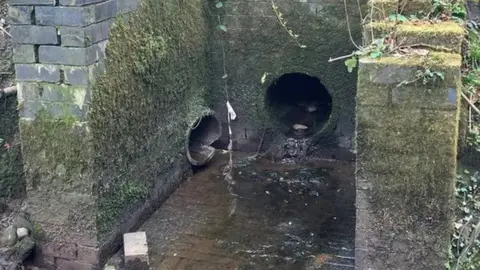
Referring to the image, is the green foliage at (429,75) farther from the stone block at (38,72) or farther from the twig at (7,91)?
the twig at (7,91)

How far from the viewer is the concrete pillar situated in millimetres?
3713

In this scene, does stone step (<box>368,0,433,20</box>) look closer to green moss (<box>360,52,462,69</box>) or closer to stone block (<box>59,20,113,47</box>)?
green moss (<box>360,52,462,69</box>)

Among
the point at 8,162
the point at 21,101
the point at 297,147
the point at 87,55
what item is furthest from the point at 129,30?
the point at 297,147

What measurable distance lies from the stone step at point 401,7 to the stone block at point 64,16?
2.07 metres

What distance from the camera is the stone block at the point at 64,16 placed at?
13.9 feet

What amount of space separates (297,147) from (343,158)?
1.74 feet

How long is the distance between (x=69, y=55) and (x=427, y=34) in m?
2.41

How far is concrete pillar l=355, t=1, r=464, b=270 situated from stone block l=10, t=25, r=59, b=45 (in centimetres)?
213

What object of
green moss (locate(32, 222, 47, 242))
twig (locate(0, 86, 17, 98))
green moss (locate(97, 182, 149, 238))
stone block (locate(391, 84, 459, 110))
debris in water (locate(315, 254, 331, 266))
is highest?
stone block (locate(391, 84, 459, 110))

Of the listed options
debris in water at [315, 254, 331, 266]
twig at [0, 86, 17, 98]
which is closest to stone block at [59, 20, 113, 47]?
twig at [0, 86, 17, 98]

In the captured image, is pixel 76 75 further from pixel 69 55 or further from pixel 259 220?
pixel 259 220

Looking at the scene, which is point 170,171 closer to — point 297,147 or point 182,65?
point 182,65

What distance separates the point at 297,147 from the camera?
715 cm

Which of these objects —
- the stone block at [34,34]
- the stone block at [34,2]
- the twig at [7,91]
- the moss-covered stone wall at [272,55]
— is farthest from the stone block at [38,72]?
the moss-covered stone wall at [272,55]
